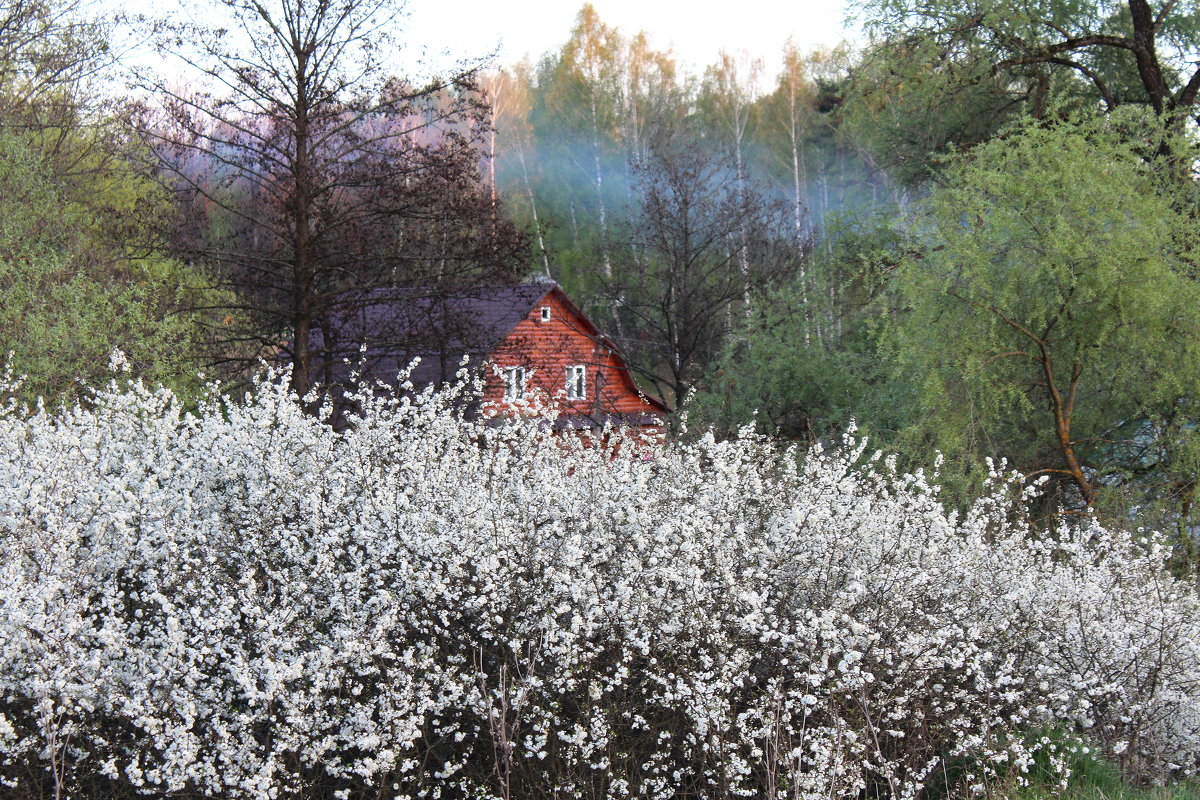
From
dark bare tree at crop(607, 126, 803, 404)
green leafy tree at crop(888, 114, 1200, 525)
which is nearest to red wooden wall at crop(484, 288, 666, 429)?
dark bare tree at crop(607, 126, 803, 404)

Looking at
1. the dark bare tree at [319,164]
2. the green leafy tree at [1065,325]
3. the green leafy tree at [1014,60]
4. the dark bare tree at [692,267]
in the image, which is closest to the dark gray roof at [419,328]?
the dark bare tree at [319,164]

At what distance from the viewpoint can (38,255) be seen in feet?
55.4

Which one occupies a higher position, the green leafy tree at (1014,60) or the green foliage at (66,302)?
the green leafy tree at (1014,60)

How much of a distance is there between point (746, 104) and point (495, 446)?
31.9m

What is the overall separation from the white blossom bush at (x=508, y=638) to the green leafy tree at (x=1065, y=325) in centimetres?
488

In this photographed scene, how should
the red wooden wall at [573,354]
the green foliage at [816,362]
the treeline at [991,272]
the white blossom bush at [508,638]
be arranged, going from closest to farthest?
the white blossom bush at [508,638] < the treeline at [991,272] < the green foliage at [816,362] < the red wooden wall at [573,354]

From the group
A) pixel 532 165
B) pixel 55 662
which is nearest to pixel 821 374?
pixel 55 662

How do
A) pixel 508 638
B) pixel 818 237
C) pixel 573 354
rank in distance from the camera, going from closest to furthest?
1. pixel 508 638
2. pixel 573 354
3. pixel 818 237

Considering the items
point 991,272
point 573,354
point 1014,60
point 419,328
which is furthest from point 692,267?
point 991,272

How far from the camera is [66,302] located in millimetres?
15680

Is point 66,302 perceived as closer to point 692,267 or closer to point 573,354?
point 573,354

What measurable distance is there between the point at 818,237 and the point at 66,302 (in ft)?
53.2

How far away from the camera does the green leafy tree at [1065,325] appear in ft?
31.9

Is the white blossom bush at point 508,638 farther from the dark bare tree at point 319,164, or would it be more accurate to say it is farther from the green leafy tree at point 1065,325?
the dark bare tree at point 319,164
